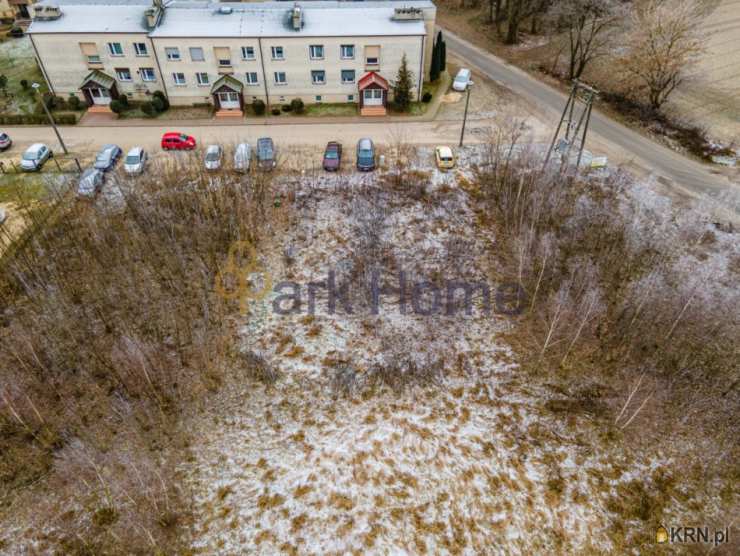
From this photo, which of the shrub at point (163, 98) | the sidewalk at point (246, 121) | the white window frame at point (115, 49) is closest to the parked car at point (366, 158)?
the sidewalk at point (246, 121)

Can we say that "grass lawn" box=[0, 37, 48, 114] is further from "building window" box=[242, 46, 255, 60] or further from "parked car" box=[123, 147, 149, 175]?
"building window" box=[242, 46, 255, 60]

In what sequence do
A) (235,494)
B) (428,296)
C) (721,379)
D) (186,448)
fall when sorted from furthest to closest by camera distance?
(428,296)
(721,379)
(186,448)
(235,494)

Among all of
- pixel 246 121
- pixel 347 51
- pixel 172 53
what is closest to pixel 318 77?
pixel 347 51

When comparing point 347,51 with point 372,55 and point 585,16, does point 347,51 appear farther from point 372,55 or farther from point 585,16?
point 585,16

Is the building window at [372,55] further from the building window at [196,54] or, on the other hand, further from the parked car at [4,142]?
the parked car at [4,142]

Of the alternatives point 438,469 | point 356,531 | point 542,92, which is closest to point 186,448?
point 356,531

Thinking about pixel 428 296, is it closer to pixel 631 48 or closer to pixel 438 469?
pixel 438 469

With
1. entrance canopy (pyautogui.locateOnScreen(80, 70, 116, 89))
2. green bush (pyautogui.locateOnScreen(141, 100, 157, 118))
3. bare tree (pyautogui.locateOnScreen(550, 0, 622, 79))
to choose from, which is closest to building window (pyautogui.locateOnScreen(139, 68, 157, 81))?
green bush (pyautogui.locateOnScreen(141, 100, 157, 118))
